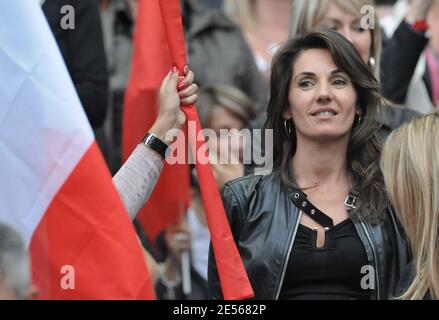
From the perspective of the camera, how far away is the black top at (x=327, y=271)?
4789mm

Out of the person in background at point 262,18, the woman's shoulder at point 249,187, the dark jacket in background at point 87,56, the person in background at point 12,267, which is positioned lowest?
the person in background at point 12,267

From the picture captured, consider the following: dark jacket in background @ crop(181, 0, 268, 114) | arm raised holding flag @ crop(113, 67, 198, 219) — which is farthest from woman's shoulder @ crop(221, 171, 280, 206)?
dark jacket in background @ crop(181, 0, 268, 114)

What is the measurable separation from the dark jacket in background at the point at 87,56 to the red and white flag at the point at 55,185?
143 cm

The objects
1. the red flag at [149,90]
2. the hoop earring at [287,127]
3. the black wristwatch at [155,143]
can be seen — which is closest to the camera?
the black wristwatch at [155,143]

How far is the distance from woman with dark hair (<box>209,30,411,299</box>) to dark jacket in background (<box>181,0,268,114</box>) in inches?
78.2

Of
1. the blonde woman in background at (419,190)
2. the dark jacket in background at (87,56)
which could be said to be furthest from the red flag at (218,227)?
the dark jacket in background at (87,56)

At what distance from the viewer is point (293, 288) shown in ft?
15.9

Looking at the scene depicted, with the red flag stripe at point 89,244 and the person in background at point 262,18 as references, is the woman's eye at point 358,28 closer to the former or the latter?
the red flag stripe at point 89,244

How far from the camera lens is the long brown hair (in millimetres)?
4977

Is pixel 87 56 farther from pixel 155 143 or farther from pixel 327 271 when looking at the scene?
pixel 327 271

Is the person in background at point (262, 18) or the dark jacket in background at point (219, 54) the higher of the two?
the person in background at point (262, 18)

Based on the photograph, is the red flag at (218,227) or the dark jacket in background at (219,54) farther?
the dark jacket in background at (219,54)

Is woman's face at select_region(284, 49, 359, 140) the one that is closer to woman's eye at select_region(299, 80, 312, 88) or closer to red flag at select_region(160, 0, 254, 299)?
woman's eye at select_region(299, 80, 312, 88)
